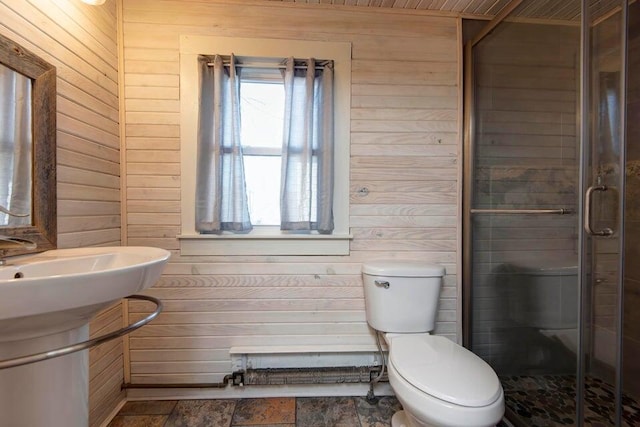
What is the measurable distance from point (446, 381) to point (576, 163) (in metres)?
0.99

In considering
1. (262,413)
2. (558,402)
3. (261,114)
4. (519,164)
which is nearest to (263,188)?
(261,114)

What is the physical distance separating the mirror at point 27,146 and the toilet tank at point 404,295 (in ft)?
4.49

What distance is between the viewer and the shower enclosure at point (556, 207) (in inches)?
40.3

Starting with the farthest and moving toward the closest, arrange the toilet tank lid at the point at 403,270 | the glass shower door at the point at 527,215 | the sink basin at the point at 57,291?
the toilet tank lid at the point at 403,270
the glass shower door at the point at 527,215
the sink basin at the point at 57,291

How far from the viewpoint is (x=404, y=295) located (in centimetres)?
138

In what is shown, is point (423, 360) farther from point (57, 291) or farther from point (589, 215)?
point (57, 291)

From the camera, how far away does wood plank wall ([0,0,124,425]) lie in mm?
1048

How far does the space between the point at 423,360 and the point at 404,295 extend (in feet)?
1.10

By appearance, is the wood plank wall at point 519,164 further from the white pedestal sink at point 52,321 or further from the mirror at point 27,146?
the mirror at point 27,146

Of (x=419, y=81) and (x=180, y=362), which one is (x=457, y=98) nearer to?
(x=419, y=81)

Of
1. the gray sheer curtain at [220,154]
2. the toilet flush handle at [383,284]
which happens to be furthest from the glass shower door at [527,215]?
the gray sheer curtain at [220,154]

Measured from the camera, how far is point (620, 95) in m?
0.99

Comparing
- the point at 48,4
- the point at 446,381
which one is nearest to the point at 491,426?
the point at 446,381

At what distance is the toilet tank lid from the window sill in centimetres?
18
